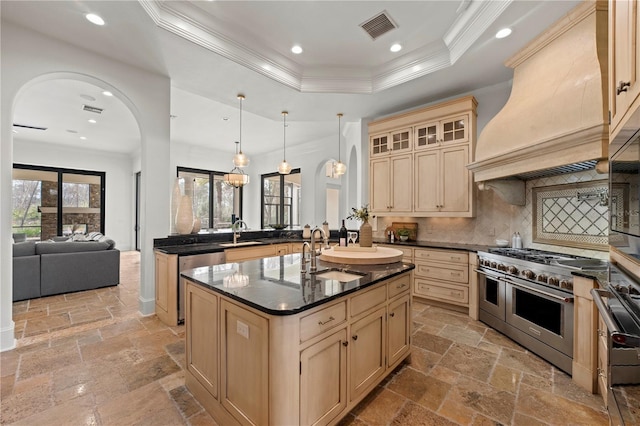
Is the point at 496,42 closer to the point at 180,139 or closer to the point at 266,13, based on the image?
the point at 266,13

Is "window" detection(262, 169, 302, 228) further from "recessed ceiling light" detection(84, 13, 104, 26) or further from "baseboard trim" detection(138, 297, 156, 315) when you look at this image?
"recessed ceiling light" detection(84, 13, 104, 26)

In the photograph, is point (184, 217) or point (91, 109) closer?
point (184, 217)

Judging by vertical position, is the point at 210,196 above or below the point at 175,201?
above

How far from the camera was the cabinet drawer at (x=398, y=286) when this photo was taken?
207 centimetres

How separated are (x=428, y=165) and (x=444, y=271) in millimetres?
1550

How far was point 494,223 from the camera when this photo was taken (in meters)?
3.78

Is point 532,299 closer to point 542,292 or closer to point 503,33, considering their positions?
point 542,292

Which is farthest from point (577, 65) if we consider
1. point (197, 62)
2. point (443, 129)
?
point (197, 62)

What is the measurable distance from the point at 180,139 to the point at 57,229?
4.20 metres

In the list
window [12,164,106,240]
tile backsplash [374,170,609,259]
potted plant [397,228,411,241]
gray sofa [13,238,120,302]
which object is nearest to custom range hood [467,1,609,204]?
tile backsplash [374,170,609,259]

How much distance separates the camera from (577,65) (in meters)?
2.30

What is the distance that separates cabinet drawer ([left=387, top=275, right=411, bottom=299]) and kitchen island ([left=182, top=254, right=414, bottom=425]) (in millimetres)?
15

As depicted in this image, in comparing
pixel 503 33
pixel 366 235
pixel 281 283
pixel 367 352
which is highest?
pixel 503 33

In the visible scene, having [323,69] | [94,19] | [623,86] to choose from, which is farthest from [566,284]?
[94,19]
